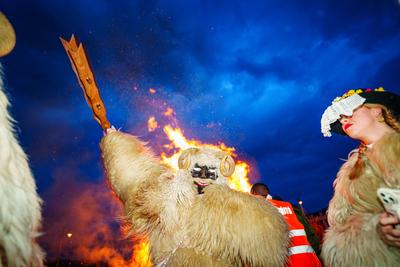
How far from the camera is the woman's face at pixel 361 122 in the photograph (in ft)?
7.33

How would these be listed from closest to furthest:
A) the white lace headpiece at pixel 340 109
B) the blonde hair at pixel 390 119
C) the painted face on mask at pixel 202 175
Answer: the blonde hair at pixel 390 119 < the white lace headpiece at pixel 340 109 < the painted face on mask at pixel 202 175

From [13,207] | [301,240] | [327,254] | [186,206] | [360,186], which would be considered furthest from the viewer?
[301,240]

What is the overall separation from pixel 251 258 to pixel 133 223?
1.31 meters

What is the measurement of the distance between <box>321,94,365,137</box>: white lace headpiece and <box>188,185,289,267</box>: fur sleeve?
113cm

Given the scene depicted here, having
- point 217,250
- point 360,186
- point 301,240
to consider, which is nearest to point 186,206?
point 217,250

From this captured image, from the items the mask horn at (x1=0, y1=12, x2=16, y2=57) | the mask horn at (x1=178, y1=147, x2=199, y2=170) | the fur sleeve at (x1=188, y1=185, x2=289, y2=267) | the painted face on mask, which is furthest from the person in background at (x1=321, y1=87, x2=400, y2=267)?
the mask horn at (x1=0, y1=12, x2=16, y2=57)

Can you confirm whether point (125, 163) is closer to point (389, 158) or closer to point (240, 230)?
point (240, 230)

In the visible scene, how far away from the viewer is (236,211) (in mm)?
2510

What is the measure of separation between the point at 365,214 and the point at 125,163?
98.0 inches

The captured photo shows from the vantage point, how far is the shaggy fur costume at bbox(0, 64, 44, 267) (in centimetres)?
112

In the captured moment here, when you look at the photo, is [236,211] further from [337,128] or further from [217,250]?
[337,128]

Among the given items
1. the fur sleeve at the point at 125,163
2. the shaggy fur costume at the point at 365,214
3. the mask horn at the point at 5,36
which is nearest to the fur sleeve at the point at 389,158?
the shaggy fur costume at the point at 365,214

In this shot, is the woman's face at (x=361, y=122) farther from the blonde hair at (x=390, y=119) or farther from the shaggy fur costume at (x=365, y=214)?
the shaggy fur costume at (x=365, y=214)

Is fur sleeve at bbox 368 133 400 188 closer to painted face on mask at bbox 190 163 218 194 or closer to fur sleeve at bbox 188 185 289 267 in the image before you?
fur sleeve at bbox 188 185 289 267
